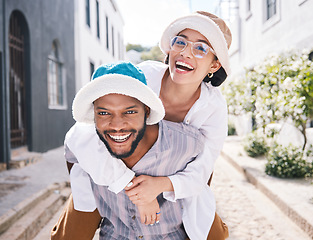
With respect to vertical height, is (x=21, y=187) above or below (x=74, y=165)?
below

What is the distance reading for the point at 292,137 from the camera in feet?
24.3

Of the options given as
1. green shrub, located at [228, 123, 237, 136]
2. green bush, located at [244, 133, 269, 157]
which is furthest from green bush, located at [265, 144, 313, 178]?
green shrub, located at [228, 123, 237, 136]

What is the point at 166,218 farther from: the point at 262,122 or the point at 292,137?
the point at 292,137

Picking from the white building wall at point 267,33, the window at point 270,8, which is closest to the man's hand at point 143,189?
the white building wall at point 267,33

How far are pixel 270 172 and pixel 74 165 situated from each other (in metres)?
4.83

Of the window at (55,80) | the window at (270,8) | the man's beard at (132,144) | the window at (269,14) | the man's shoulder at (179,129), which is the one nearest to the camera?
the man's beard at (132,144)

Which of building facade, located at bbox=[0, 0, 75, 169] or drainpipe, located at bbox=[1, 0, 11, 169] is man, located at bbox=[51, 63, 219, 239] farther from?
building facade, located at bbox=[0, 0, 75, 169]

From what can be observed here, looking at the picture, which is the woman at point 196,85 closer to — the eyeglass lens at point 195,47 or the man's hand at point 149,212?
the eyeglass lens at point 195,47

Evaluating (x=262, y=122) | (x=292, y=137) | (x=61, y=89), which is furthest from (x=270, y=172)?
(x=61, y=89)

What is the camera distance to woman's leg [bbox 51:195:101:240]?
6.11 feet

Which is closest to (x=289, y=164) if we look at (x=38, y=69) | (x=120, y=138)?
(x=120, y=138)

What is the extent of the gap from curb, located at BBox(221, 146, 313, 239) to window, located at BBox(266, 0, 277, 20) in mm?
4534

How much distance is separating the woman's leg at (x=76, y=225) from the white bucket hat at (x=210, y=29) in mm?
1215

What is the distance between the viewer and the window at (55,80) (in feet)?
32.5
